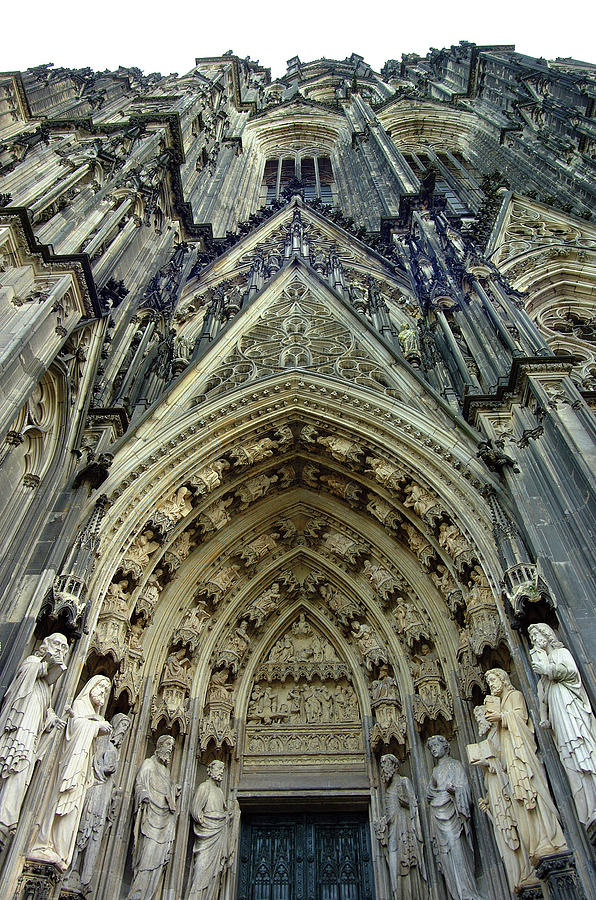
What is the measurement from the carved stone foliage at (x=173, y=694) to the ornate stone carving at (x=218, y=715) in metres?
0.29

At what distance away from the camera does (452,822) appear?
254 inches

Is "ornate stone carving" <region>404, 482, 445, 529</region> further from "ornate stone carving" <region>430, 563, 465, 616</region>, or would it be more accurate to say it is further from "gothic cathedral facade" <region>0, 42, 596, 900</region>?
Result: "ornate stone carving" <region>430, 563, 465, 616</region>

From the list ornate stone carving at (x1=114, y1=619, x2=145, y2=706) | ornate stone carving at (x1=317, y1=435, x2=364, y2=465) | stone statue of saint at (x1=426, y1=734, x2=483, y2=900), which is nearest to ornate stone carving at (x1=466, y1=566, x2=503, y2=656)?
stone statue of saint at (x1=426, y1=734, x2=483, y2=900)

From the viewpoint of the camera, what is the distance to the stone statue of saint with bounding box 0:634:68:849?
499cm

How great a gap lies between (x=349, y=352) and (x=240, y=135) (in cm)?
1802

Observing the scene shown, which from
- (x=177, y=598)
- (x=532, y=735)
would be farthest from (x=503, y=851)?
(x=177, y=598)

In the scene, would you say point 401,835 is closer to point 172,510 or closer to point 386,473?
point 386,473

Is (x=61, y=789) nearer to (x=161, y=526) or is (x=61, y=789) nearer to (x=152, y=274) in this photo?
(x=161, y=526)

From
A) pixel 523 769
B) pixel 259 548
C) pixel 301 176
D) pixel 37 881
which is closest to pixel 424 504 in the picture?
pixel 259 548

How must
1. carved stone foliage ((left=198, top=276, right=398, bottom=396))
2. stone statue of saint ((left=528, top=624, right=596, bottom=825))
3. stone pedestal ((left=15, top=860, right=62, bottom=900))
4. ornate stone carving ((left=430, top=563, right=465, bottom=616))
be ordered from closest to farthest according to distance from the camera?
stone statue of saint ((left=528, top=624, right=596, bottom=825)) < stone pedestal ((left=15, top=860, right=62, bottom=900)) < ornate stone carving ((left=430, top=563, right=465, bottom=616)) < carved stone foliage ((left=198, top=276, right=398, bottom=396))

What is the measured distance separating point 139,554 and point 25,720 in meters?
2.66

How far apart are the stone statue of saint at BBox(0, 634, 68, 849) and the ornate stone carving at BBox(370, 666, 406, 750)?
12.0ft

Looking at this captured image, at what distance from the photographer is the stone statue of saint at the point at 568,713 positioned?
4845mm

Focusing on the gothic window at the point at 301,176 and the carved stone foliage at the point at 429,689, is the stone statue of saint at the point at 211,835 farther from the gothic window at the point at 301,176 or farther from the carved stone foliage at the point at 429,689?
the gothic window at the point at 301,176
